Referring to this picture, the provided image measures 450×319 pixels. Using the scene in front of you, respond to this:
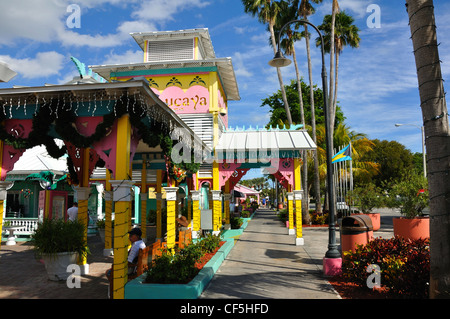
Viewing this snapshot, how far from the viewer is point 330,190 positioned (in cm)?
866

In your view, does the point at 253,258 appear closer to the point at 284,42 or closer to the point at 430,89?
the point at 430,89

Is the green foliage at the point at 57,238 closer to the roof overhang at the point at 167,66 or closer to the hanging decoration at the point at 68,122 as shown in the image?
the hanging decoration at the point at 68,122

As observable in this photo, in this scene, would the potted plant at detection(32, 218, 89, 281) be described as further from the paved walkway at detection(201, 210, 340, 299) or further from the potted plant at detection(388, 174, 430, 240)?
the potted plant at detection(388, 174, 430, 240)

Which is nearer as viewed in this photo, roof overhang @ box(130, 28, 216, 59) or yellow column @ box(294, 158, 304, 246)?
yellow column @ box(294, 158, 304, 246)

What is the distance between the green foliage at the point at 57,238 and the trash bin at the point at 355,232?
6.90 m

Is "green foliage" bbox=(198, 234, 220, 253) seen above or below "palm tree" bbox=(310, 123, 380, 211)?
below

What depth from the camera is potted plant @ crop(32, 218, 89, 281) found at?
7.71 meters

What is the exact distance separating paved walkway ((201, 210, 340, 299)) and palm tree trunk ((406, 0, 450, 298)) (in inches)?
92.7

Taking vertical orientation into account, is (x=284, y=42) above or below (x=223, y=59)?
above

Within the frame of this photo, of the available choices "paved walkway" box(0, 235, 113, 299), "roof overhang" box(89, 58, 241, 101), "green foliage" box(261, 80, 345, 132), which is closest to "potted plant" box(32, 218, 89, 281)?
"paved walkway" box(0, 235, 113, 299)
